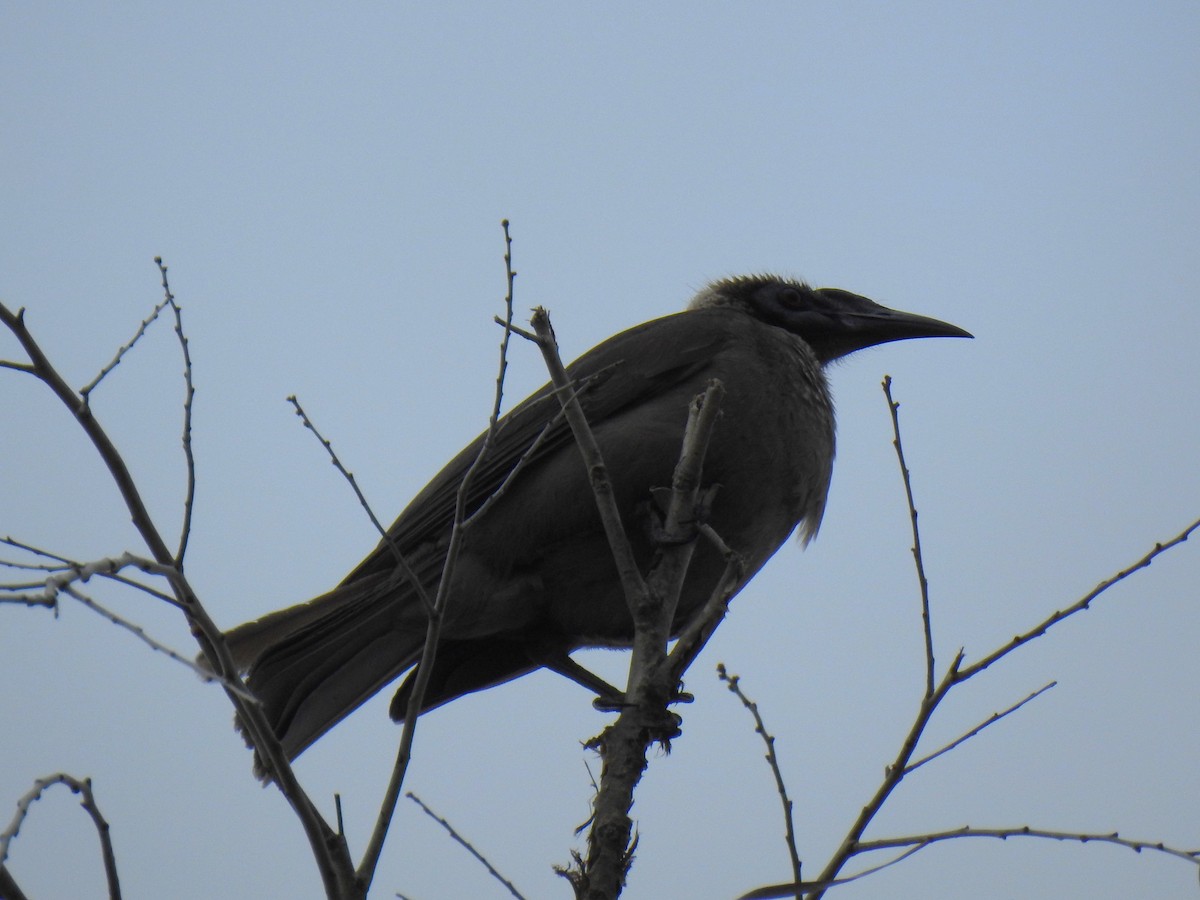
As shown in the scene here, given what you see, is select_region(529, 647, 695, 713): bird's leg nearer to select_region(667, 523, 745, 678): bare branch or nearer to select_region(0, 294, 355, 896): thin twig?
select_region(667, 523, 745, 678): bare branch

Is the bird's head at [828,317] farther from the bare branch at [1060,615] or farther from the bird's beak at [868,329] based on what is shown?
the bare branch at [1060,615]

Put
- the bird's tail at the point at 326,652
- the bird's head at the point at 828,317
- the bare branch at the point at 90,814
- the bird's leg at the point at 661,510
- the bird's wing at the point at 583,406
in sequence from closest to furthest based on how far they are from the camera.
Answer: the bare branch at the point at 90,814
the bird's leg at the point at 661,510
the bird's tail at the point at 326,652
the bird's wing at the point at 583,406
the bird's head at the point at 828,317

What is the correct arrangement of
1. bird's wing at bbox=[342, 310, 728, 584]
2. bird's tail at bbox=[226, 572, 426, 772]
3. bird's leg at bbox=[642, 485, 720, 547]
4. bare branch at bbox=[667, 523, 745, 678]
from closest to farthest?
bare branch at bbox=[667, 523, 745, 678] → bird's leg at bbox=[642, 485, 720, 547] → bird's tail at bbox=[226, 572, 426, 772] → bird's wing at bbox=[342, 310, 728, 584]

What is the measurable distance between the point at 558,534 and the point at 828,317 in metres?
2.40

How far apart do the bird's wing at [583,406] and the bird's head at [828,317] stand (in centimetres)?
107

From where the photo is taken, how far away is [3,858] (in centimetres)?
198

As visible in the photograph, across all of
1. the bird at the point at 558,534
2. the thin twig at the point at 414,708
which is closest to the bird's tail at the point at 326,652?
the bird at the point at 558,534

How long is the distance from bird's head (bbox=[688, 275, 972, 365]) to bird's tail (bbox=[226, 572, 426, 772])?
8.23ft

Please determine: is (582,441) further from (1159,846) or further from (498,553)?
(1159,846)

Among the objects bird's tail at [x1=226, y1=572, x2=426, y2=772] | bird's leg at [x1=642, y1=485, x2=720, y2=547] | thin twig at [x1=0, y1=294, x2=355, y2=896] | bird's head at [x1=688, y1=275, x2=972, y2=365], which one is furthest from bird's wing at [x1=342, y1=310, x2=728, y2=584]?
thin twig at [x1=0, y1=294, x2=355, y2=896]

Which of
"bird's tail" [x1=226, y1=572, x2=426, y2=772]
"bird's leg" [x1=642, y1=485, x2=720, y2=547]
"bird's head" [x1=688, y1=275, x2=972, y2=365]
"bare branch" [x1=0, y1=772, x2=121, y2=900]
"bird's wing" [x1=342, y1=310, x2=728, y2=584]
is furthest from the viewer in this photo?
"bird's head" [x1=688, y1=275, x2=972, y2=365]

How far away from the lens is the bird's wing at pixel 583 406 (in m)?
4.75

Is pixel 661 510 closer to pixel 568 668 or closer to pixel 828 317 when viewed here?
pixel 568 668

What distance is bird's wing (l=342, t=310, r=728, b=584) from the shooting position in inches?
187
